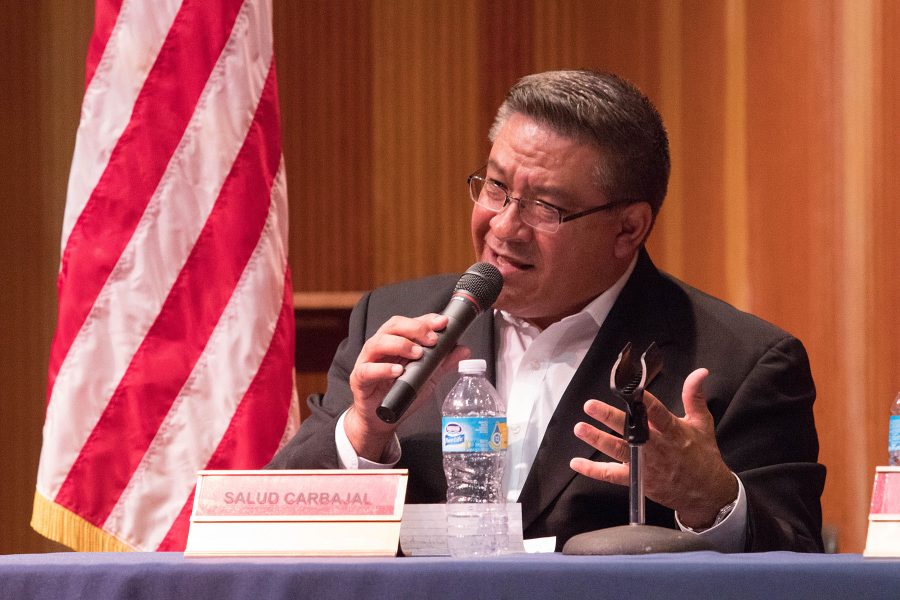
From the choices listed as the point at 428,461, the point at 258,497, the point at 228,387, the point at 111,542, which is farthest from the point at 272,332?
the point at 258,497

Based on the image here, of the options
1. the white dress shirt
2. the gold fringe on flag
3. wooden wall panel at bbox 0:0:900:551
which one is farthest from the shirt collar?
wooden wall panel at bbox 0:0:900:551

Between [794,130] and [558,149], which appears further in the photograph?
[794,130]

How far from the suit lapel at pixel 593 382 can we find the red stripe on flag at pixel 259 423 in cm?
96

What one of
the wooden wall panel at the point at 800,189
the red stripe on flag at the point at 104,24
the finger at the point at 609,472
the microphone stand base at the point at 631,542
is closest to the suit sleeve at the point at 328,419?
the finger at the point at 609,472

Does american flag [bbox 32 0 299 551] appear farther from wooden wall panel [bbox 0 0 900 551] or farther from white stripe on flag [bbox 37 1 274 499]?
wooden wall panel [bbox 0 0 900 551]

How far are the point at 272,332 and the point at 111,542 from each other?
0.61m

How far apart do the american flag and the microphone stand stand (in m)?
1.42

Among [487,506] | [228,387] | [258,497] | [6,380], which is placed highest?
[258,497]

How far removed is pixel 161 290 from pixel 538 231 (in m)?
1.04

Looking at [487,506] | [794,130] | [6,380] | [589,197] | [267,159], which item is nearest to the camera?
[487,506]

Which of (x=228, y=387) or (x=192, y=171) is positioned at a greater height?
(x=192, y=171)

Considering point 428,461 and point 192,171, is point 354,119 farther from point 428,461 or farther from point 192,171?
point 428,461

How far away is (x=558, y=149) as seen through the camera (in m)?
2.26

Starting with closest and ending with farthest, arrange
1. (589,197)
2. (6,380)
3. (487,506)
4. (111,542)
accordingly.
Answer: (487,506) < (589,197) < (111,542) < (6,380)
